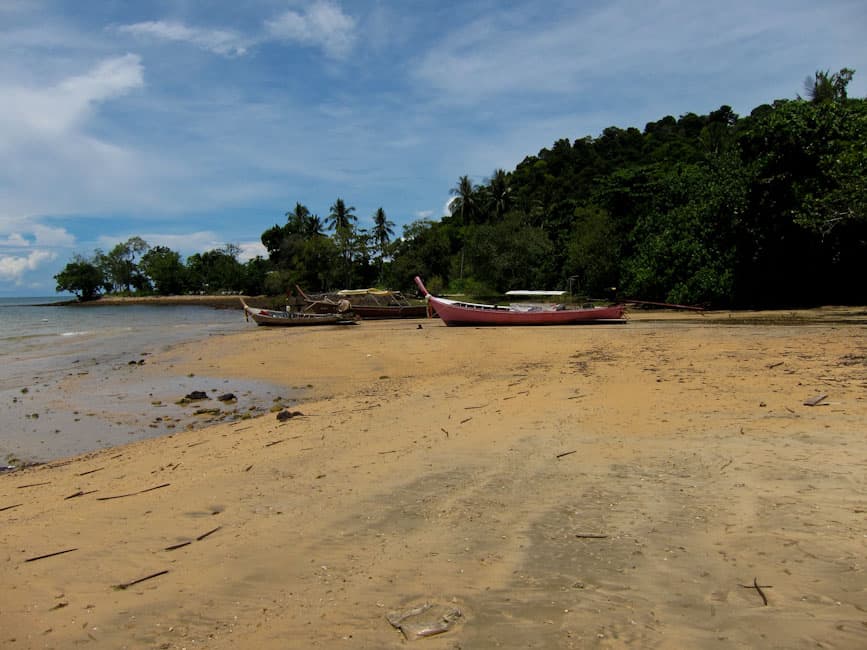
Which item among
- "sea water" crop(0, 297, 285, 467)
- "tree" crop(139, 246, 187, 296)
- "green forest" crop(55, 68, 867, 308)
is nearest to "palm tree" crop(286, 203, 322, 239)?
"green forest" crop(55, 68, 867, 308)

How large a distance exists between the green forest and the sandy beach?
17690 mm

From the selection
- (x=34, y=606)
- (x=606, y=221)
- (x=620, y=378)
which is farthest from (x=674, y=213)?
(x=34, y=606)

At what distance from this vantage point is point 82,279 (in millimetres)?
109188

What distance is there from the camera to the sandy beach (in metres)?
2.82

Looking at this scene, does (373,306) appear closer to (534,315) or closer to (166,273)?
(534,315)

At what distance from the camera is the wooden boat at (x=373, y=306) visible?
35906 mm

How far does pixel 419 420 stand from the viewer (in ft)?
22.9

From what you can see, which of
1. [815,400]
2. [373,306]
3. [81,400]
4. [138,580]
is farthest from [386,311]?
[138,580]

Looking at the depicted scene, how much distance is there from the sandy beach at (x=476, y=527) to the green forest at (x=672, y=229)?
58.0 feet

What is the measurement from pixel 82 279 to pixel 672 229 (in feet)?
365

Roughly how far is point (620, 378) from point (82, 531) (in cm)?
714

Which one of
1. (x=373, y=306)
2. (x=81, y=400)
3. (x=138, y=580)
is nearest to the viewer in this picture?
(x=138, y=580)

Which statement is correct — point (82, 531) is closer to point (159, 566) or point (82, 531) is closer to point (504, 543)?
point (159, 566)

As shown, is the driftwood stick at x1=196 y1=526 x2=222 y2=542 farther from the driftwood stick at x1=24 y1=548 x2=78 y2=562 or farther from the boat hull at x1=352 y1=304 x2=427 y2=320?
the boat hull at x1=352 y1=304 x2=427 y2=320
